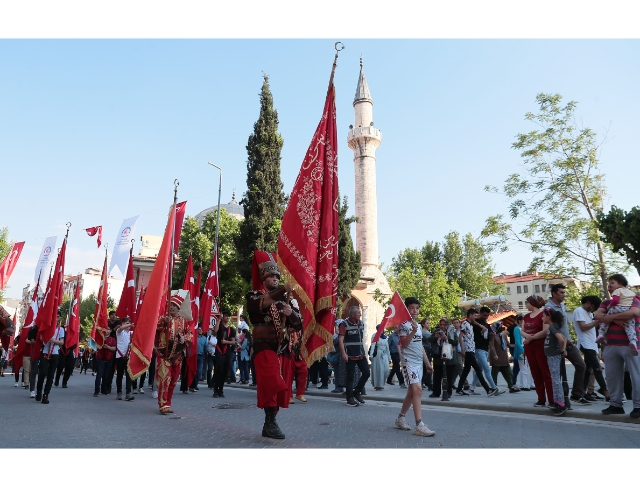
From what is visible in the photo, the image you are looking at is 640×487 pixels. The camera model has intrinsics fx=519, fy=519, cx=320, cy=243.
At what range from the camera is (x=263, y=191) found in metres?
34.4

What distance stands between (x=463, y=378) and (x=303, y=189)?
7832 millimetres

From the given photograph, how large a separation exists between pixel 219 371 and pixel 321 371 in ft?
11.0

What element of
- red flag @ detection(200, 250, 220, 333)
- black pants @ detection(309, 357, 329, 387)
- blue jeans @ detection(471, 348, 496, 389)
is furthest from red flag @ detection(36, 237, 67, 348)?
blue jeans @ detection(471, 348, 496, 389)

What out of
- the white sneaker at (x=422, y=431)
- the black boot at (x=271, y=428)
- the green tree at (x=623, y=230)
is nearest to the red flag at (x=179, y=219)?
the black boot at (x=271, y=428)

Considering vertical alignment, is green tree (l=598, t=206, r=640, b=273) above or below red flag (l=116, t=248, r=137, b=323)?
above

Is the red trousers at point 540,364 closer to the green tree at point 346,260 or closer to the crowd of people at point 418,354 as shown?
the crowd of people at point 418,354

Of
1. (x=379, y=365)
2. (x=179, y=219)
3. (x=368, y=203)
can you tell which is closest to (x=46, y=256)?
(x=179, y=219)

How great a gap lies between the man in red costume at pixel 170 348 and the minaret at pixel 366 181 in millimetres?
38058

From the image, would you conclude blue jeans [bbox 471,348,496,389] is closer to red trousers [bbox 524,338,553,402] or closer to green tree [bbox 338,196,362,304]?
red trousers [bbox 524,338,553,402]

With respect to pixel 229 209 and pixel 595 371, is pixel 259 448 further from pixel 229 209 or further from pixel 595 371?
pixel 229 209

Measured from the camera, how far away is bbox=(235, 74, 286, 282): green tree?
33.8 metres

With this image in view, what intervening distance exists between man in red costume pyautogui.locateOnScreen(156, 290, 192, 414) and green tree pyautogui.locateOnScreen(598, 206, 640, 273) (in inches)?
522

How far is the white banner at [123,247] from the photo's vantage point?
1880cm

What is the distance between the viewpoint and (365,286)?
44.6 m
